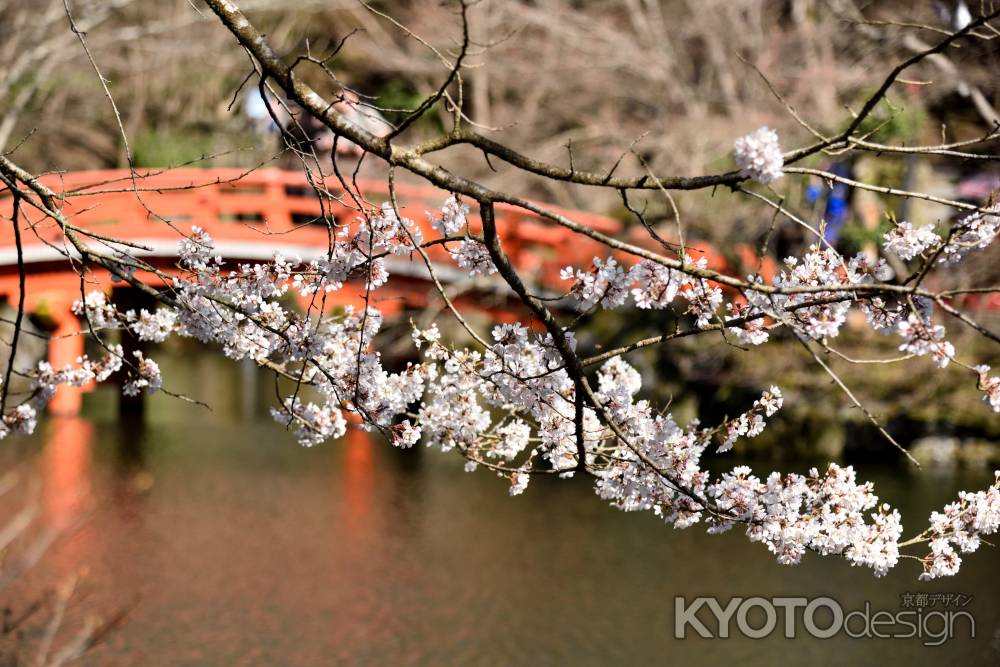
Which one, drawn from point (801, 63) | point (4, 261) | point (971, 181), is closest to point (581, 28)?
point (801, 63)

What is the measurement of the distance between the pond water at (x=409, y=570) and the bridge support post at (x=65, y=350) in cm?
185

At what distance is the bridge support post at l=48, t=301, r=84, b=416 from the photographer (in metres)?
11.6

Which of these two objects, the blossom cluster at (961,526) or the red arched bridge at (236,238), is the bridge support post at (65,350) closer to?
the red arched bridge at (236,238)

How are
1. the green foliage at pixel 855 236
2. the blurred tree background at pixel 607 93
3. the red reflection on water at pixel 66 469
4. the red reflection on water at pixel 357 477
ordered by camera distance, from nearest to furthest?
1. the red reflection on water at pixel 66 469
2. the red reflection on water at pixel 357 477
3. the blurred tree background at pixel 607 93
4. the green foliage at pixel 855 236

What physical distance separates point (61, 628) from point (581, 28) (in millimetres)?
11901

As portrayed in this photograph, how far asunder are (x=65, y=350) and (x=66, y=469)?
305 centimetres

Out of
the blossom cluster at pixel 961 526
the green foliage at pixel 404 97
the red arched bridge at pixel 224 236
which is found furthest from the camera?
the green foliage at pixel 404 97

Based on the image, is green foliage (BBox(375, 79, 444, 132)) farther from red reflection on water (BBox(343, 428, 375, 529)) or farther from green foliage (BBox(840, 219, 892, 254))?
green foliage (BBox(840, 219, 892, 254))

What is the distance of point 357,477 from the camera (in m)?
9.66

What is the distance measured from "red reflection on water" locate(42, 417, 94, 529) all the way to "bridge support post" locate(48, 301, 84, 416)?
38 centimetres

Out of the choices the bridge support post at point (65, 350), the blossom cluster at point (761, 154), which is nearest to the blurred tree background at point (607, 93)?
the bridge support post at point (65, 350)

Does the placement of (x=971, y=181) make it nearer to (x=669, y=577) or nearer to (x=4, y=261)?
(x=669, y=577)

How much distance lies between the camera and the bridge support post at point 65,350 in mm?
11633

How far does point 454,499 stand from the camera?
883 centimetres
